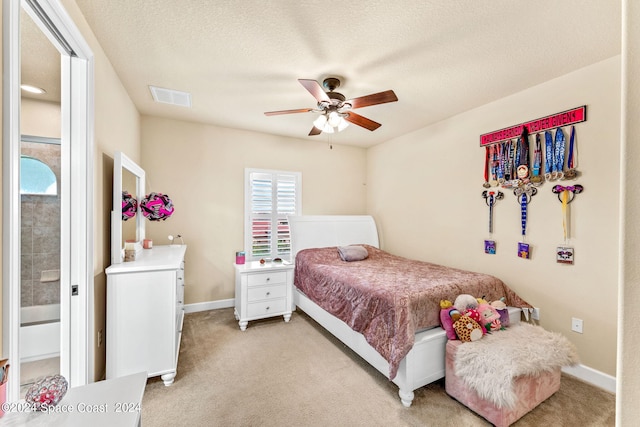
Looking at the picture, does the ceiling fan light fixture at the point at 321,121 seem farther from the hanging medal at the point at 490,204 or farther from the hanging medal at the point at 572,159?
the hanging medal at the point at 572,159

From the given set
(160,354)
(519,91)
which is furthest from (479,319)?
(160,354)

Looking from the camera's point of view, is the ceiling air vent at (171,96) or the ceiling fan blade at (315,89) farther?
the ceiling air vent at (171,96)

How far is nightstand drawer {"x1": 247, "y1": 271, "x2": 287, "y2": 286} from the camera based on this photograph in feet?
10.4

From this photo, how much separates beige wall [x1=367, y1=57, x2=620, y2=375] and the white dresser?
119 inches

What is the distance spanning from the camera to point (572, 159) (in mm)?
2295

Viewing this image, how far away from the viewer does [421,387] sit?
2139 mm

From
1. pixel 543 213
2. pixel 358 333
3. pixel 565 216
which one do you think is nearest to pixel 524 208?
pixel 543 213

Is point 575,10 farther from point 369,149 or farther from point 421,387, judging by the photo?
point 369,149

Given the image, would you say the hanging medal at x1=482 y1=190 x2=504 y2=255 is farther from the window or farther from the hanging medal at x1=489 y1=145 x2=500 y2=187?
the window

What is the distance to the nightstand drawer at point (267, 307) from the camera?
3.17 meters

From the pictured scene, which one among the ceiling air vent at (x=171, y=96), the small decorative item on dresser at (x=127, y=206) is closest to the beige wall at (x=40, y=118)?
the small decorative item on dresser at (x=127, y=206)

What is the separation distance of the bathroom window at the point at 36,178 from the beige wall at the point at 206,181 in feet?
6.37

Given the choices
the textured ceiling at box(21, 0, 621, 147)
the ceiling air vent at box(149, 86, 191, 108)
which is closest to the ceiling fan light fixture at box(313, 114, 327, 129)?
the textured ceiling at box(21, 0, 621, 147)

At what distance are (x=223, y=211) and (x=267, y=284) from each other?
1.24 m
